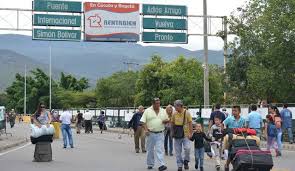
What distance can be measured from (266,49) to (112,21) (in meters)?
9.48

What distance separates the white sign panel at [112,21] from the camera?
35219 mm

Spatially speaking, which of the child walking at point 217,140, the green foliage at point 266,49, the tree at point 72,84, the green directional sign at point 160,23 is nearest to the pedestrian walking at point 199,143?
the child walking at point 217,140

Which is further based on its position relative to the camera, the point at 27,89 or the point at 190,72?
the point at 27,89

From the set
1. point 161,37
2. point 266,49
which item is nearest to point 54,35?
point 161,37

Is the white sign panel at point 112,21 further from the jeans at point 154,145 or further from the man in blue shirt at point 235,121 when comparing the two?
the man in blue shirt at point 235,121

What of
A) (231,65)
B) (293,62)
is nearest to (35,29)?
(231,65)

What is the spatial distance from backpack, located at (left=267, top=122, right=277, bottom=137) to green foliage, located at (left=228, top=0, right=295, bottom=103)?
8349mm

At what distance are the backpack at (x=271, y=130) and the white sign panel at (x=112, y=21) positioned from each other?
53.6ft

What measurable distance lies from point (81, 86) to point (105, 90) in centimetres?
2513

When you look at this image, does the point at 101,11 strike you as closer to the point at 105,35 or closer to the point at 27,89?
the point at 105,35

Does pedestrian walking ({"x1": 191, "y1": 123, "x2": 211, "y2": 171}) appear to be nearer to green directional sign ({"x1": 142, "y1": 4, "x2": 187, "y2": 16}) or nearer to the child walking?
the child walking

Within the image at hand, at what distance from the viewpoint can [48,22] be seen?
3484 cm

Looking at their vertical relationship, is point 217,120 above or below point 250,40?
below

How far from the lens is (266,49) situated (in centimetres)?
3061
